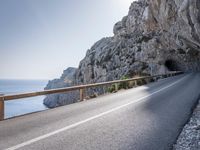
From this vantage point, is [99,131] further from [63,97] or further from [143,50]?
[63,97]

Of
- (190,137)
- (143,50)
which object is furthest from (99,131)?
(143,50)

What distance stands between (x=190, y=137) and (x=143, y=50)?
55.1 meters

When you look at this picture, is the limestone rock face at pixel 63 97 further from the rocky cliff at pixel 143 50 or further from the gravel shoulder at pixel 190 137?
the gravel shoulder at pixel 190 137

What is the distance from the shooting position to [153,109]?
9742 mm

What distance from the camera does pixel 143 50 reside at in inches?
2366

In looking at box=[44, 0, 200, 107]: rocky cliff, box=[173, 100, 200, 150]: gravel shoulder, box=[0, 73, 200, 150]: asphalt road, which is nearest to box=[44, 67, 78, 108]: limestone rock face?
box=[44, 0, 200, 107]: rocky cliff

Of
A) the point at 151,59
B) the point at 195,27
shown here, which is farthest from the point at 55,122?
the point at 151,59

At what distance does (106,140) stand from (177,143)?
5.03ft

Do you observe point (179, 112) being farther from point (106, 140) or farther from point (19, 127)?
point (19, 127)

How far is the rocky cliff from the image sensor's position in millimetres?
47078

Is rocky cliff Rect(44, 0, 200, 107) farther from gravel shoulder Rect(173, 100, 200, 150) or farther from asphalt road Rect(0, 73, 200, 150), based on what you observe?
gravel shoulder Rect(173, 100, 200, 150)

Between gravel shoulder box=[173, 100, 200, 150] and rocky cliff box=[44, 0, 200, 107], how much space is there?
34577mm

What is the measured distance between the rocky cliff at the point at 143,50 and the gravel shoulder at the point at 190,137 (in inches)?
1361

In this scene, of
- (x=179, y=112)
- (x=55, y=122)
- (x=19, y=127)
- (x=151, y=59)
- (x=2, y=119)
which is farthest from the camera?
(x=151, y=59)
